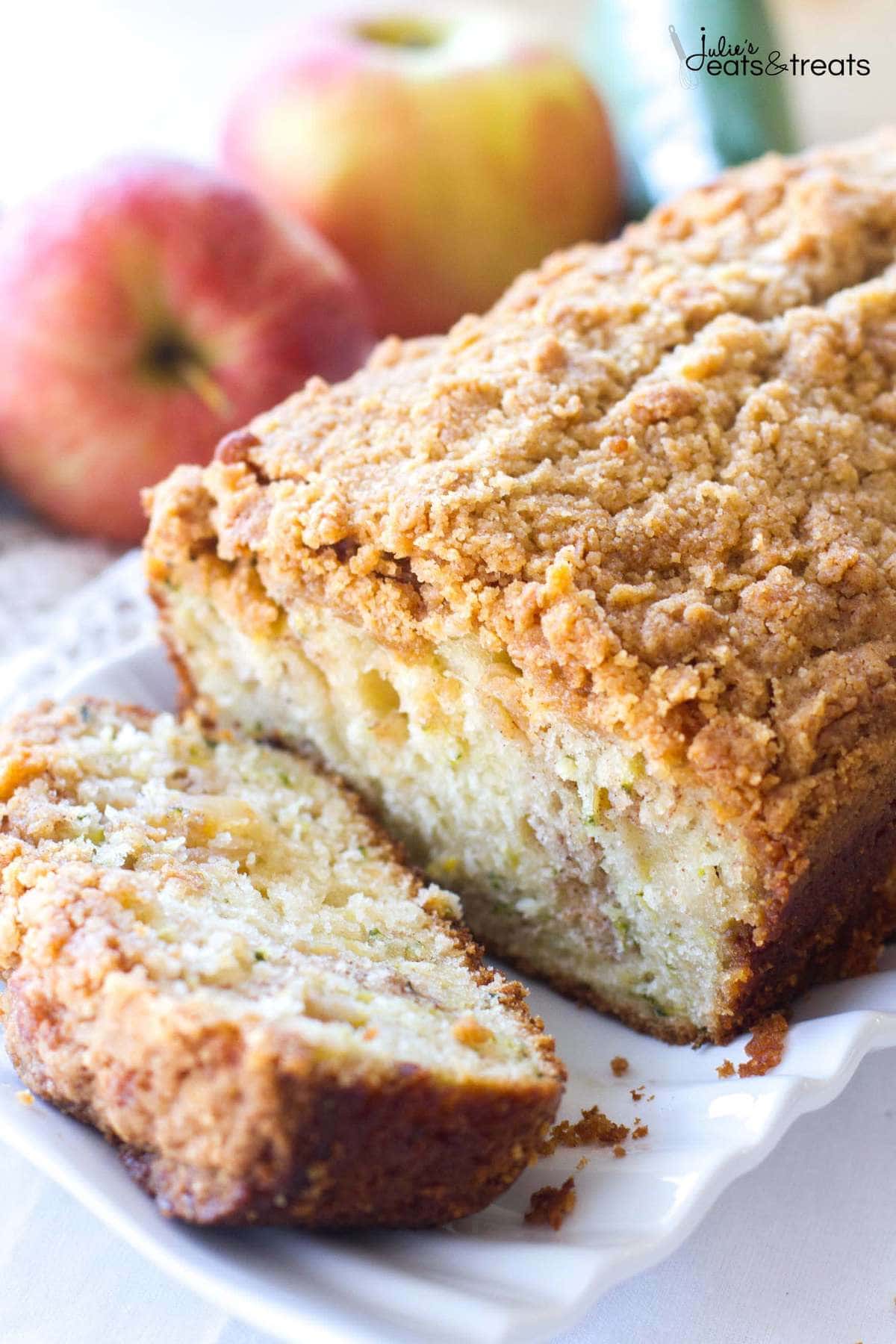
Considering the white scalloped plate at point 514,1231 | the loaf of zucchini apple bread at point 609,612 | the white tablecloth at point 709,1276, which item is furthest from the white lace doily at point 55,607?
the white scalloped plate at point 514,1231

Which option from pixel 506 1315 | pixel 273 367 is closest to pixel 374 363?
pixel 273 367

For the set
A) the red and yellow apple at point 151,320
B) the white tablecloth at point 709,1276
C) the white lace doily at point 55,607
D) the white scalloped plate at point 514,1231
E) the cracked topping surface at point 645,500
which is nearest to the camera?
the white scalloped plate at point 514,1231

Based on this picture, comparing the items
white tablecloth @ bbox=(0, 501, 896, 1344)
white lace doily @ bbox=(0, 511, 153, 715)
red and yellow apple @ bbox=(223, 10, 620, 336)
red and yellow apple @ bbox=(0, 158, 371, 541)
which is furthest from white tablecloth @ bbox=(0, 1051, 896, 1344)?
red and yellow apple @ bbox=(223, 10, 620, 336)

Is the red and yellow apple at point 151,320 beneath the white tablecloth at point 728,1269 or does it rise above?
above

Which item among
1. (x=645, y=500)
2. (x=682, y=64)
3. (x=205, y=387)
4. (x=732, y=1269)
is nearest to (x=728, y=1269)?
(x=732, y=1269)

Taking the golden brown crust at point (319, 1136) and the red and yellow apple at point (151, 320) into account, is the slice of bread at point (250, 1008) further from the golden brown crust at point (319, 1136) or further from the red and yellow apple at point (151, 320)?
the red and yellow apple at point (151, 320)

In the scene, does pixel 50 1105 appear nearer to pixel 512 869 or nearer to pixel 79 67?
pixel 512 869

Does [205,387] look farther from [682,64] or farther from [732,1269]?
[732,1269]
